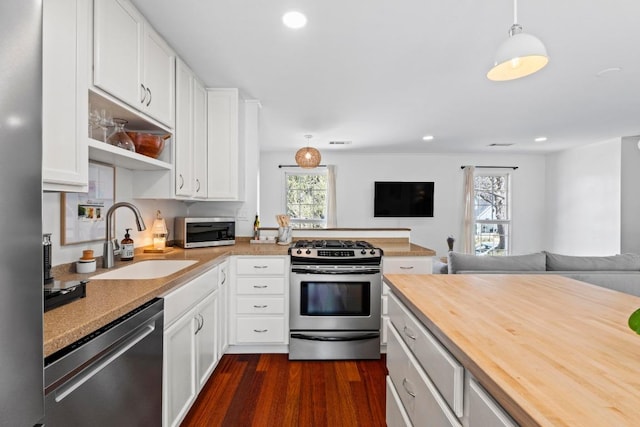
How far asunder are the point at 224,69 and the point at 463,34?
1773 mm

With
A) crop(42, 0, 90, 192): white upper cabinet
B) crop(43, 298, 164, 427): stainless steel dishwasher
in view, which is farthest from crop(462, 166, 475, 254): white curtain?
crop(42, 0, 90, 192): white upper cabinet

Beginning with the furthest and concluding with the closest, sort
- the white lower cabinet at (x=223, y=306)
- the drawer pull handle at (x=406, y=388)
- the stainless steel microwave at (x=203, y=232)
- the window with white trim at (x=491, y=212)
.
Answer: the window with white trim at (x=491, y=212) < the stainless steel microwave at (x=203, y=232) < the white lower cabinet at (x=223, y=306) < the drawer pull handle at (x=406, y=388)

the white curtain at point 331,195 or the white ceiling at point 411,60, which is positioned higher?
the white ceiling at point 411,60

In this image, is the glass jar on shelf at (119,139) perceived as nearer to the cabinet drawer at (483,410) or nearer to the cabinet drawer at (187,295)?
the cabinet drawer at (187,295)

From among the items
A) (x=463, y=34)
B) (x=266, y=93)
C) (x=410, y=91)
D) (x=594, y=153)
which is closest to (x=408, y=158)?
(x=594, y=153)

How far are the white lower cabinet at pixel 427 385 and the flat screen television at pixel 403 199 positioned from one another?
504 cm

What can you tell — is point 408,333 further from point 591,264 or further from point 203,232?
point 591,264

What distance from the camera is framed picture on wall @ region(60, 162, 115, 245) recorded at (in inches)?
68.1

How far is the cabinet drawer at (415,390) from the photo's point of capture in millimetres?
Answer: 896

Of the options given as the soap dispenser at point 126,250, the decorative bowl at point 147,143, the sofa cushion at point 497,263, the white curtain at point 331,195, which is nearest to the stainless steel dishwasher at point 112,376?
the soap dispenser at point 126,250

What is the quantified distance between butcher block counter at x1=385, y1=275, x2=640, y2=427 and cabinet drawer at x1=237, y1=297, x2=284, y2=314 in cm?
152

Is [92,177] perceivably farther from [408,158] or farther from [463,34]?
[408,158]

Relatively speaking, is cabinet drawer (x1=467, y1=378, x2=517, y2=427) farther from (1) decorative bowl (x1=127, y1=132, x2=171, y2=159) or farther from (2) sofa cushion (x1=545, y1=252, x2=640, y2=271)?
(2) sofa cushion (x1=545, y1=252, x2=640, y2=271)

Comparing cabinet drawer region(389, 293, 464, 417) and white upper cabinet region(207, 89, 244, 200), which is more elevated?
white upper cabinet region(207, 89, 244, 200)
